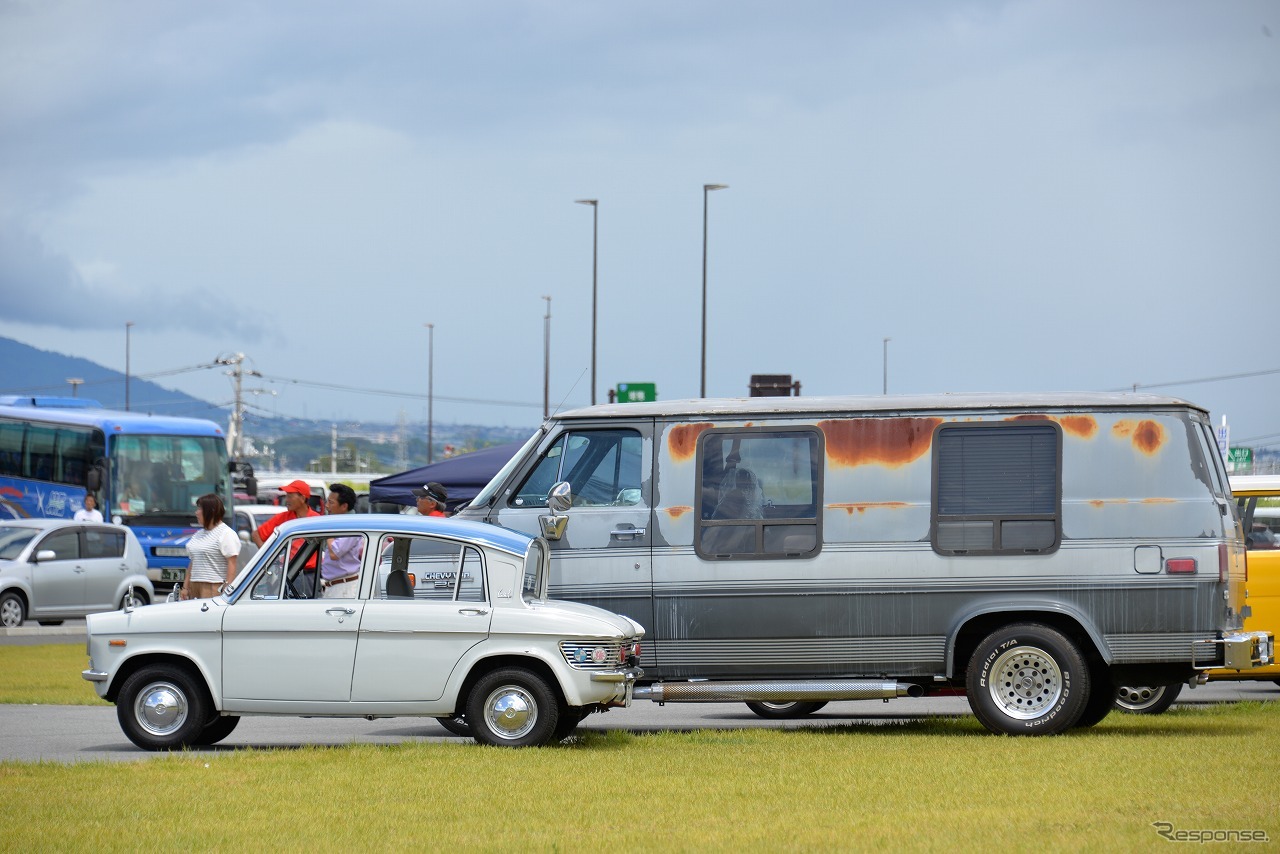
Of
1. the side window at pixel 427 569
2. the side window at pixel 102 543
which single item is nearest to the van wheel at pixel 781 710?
the side window at pixel 427 569

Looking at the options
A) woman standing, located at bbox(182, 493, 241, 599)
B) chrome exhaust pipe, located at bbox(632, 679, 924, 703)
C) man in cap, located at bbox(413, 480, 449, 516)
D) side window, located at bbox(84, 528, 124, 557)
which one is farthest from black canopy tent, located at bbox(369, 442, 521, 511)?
chrome exhaust pipe, located at bbox(632, 679, 924, 703)

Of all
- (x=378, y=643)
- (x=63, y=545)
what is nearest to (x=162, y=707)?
(x=378, y=643)

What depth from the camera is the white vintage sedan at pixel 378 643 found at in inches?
446

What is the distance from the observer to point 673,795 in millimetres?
9227

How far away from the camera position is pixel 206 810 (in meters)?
8.68

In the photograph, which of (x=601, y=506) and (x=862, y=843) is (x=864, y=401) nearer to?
(x=601, y=506)

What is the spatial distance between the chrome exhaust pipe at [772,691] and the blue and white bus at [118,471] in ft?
72.1

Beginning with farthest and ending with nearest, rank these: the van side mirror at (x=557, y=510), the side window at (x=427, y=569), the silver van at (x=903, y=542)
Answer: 1. the van side mirror at (x=557, y=510)
2. the silver van at (x=903, y=542)
3. the side window at (x=427, y=569)

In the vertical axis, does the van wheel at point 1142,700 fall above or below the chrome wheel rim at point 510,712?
below

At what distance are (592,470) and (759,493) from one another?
126 cm

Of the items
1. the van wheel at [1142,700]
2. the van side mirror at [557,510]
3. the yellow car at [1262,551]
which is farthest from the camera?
the yellow car at [1262,551]

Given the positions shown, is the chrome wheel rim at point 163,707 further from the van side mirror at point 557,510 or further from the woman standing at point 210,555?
the woman standing at point 210,555

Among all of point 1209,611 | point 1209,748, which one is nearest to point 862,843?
point 1209,748

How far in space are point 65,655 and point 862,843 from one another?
16.1 metres
